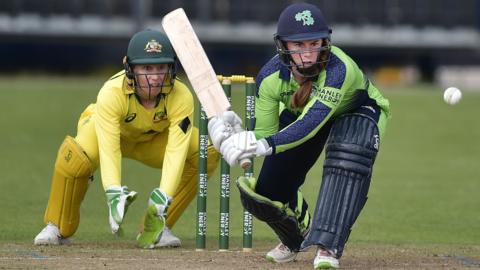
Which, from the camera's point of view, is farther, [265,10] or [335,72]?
[265,10]

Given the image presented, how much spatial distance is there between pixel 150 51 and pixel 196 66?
1.07 metres

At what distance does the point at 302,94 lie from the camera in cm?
705

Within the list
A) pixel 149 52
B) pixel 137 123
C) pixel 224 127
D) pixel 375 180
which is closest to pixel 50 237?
pixel 137 123

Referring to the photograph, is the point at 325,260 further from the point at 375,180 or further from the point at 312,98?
the point at 375,180

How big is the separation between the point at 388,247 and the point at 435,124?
15.2 meters

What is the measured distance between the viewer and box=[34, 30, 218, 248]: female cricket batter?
7.79 m

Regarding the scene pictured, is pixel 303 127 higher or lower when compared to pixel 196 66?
lower

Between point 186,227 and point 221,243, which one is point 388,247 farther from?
point 186,227

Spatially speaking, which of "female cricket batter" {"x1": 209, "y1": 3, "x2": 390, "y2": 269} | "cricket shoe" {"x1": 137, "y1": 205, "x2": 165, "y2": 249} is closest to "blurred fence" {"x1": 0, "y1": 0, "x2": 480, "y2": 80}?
"cricket shoe" {"x1": 137, "y1": 205, "x2": 165, "y2": 249}

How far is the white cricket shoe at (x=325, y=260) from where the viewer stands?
6848mm

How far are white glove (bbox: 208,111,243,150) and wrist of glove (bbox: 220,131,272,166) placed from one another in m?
0.04

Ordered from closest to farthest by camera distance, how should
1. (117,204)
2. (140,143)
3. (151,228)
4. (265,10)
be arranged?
(117,204)
(151,228)
(140,143)
(265,10)

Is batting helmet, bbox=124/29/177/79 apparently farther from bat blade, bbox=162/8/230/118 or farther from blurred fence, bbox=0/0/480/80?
blurred fence, bbox=0/0/480/80

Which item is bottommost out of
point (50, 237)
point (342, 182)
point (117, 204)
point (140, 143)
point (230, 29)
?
point (230, 29)
